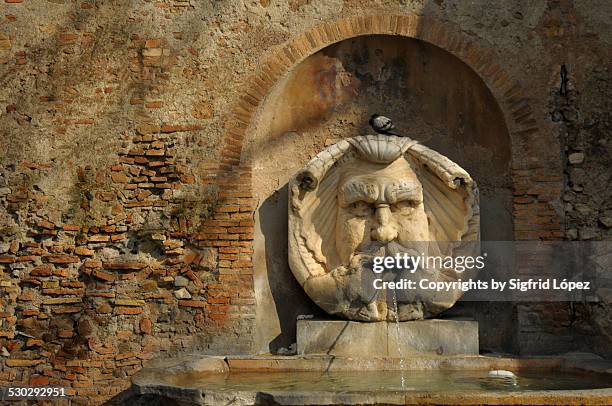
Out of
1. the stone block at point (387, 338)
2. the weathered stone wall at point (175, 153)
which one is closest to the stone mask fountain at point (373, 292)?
the stone block at point (387, 338)

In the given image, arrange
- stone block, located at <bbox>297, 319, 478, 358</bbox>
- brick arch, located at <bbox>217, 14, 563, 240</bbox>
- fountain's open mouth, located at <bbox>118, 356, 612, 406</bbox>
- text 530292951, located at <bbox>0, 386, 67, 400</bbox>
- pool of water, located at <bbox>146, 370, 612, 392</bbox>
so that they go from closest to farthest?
fountain's open mouth, located at <bbox>118, 356, 612, 406</bbox> < pool of water, located at <bbox>146, 370, 612, 392</bbox> < stone block, located at <bbox>297, 319, 478, 358</bbox> < text 530292951, located at <bbox>0, 386, 67, 400</bbox> < brick arch, located at <bbox>217, 14, 563, 240</bbox>

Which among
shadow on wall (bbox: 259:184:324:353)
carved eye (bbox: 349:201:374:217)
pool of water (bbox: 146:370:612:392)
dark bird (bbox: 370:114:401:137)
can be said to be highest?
dark bird (bbox: 370:114:401:137)

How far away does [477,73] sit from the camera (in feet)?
22.0

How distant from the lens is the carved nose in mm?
6465

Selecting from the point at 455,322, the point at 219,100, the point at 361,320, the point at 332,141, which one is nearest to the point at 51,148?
the point at 219,100

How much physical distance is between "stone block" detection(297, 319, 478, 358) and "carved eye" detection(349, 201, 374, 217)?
0.83 metres

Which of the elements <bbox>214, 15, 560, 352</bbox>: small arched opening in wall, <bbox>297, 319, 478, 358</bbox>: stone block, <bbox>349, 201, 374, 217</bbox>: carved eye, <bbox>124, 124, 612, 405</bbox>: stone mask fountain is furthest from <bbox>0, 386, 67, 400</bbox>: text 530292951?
<bbox>349, 201, 374, 217</bbox>: carved eye

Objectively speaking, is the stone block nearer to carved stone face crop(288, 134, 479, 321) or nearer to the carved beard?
carved stone face crop(288, 134, 479, 321)

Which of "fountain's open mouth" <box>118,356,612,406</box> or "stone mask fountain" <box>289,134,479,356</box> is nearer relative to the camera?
"fountain's open mouth" <box>118,356,612,406</box>

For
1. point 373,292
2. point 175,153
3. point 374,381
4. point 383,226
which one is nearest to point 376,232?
point 383,226

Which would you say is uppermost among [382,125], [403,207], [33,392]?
[382,125]

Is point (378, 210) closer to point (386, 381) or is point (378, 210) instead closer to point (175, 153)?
point (386, 381)

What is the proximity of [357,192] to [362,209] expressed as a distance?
0.55ft

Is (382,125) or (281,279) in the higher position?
(382,125)
